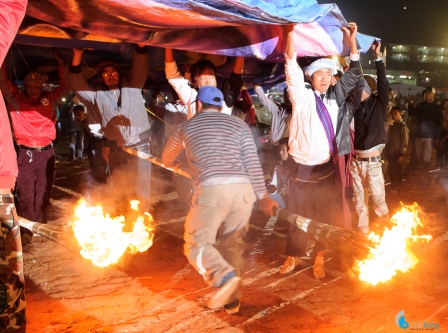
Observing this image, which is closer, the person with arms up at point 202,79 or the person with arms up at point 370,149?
the person with arms up at point 202,79

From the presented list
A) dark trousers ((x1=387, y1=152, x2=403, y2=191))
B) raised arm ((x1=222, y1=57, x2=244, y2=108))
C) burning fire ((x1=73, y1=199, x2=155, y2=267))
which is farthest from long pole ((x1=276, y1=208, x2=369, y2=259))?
dark trousers ((x1=387, y1=152, x2=403, y2=191))

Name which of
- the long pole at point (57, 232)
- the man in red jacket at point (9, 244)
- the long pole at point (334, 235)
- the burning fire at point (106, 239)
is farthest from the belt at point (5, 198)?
the long pole at point (334, 235)

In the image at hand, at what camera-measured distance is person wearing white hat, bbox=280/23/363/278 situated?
446 centimetres

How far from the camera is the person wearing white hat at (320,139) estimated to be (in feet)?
14.6

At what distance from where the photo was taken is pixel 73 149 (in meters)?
14.2

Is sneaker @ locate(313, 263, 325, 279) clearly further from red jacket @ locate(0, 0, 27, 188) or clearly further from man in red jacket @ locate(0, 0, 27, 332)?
red jacket @ locate(0, 0, 27, 188)

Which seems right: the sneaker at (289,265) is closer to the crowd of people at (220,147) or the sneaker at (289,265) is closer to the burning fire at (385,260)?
the crowd of people at (220,147)

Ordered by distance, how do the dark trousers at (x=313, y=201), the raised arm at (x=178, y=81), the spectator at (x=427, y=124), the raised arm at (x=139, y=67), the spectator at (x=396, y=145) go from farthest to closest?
the spectator at (x=427, y=124)
the spectator at (x=396, y=145)
the raised arm at (x=139, y=67)
the raised arm at (x=178, y=81)
the dark trousers at (x=313, y=201)

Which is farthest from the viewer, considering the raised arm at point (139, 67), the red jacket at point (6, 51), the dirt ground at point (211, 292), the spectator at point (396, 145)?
the spectator at point (396, 145)

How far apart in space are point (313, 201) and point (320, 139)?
738 mm

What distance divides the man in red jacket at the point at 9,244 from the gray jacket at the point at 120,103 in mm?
2594

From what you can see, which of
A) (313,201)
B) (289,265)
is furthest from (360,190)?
(289,265)

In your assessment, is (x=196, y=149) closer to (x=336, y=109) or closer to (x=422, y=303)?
(x=336, y=109)

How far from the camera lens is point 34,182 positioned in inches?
233
